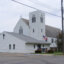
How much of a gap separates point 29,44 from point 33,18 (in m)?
13.8

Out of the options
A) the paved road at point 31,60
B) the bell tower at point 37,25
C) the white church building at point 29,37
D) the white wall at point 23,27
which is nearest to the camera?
the paved road at point 31,60

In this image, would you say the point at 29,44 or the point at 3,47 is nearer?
the point at 29,44

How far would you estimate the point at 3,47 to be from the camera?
43781 mm

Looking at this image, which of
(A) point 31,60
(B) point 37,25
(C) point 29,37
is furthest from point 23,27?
(A) point 31,60

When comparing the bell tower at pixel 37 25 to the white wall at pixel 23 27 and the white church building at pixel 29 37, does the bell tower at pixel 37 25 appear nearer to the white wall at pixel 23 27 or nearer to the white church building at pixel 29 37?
the white church building at pixel 29 37

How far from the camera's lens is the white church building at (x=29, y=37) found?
40.3m

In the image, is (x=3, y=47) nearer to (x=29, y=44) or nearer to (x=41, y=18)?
(x=29, y=44)

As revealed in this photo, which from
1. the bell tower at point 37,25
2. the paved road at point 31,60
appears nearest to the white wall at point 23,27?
the bell tower at point 37,25

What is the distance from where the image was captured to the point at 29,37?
46969mm

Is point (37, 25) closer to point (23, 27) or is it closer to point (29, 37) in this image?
point (23, 27)

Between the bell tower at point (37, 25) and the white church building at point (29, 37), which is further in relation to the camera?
the bell tower at point (37, 25)

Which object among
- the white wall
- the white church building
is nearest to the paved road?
the white church building

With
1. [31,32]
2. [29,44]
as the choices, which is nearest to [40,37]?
[31,32]

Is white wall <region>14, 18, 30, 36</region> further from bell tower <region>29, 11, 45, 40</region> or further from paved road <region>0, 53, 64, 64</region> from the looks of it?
paved road <region>0, 53, 64, 64</region>
